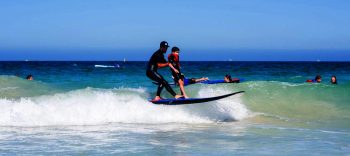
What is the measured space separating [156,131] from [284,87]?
9.51 metres

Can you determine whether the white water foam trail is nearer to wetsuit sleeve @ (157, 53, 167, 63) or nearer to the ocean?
the ocean

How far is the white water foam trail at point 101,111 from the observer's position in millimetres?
13570

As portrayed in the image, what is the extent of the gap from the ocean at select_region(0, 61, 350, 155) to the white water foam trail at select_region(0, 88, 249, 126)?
0.08ft

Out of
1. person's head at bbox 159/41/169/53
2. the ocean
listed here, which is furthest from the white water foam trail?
person's head at bbox 159/41/169/53

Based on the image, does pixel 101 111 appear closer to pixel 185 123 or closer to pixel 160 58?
pixel 185 123

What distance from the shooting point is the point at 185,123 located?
13.9m

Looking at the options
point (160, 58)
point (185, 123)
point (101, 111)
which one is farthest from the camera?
point (101, 111)

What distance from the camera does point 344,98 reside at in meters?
19.4

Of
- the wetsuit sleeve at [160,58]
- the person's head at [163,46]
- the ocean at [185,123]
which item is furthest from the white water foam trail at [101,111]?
the person's head at [163,46]

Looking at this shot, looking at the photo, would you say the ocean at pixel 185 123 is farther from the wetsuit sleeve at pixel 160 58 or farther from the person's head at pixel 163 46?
the person's head at pixel 163 46

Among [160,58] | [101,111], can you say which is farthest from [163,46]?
[101,111]

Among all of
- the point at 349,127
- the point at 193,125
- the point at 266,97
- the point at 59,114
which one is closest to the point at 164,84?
the point at 193,125

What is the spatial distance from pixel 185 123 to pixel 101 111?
2.48 m

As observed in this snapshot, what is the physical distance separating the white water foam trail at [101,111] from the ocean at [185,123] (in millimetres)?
25
